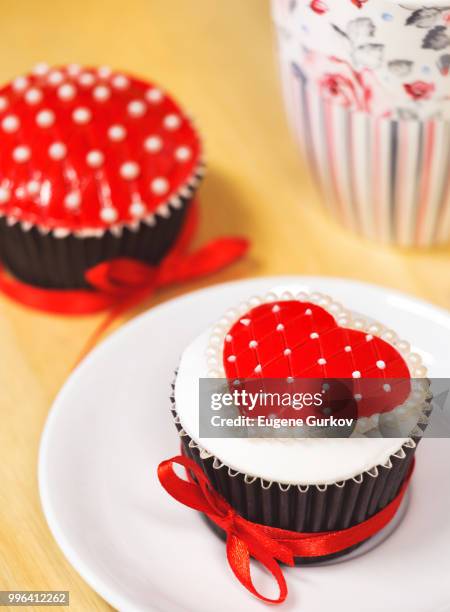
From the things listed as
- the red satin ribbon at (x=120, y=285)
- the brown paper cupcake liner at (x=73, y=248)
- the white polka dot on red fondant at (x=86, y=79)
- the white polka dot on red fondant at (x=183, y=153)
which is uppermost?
the white polka dot on red fondant at (x=86, y=79)

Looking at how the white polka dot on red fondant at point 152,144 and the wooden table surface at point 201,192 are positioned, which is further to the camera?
the white polka dot on red fondant at point 152,144

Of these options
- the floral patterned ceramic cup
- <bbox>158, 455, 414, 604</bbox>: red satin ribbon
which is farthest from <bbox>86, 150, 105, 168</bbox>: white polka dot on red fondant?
<bbox>158, 455, 414, 604</bbox>: red satin ribbon

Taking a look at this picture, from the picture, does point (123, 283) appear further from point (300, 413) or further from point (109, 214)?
point (300, 413)

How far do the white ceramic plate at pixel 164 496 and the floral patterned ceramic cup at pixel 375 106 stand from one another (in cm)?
14

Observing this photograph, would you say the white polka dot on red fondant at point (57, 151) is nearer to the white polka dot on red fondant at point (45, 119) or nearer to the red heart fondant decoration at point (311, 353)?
the white polka dot on red fondant at point (45, 119)

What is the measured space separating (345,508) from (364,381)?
4.0 inches

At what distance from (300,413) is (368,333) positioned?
0.09m

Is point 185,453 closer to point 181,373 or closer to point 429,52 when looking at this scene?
point 181,373

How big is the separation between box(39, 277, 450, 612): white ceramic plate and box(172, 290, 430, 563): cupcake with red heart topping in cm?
4

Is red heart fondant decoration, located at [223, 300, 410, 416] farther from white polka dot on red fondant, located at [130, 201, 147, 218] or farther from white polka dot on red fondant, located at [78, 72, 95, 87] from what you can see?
white polka dot on red fondant, located at [78, 72, 95, 87]

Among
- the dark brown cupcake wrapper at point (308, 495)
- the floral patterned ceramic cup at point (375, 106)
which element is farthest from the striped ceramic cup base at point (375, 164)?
the dark brown cupcake wrapper at point (308, 495)

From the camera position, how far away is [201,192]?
43.7 inches

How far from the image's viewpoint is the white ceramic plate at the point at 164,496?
68cm

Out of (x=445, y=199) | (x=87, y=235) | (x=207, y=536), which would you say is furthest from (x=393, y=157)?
(x=207, y=536)
